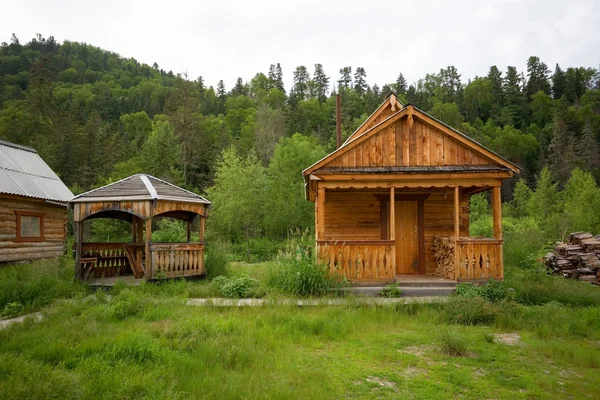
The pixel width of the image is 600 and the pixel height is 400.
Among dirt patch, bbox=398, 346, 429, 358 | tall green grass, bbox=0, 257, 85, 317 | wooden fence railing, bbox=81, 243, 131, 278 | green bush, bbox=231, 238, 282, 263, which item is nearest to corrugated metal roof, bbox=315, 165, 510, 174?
dirt patch, bbox=398, 346, 429, 358

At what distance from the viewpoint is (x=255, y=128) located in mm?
52469

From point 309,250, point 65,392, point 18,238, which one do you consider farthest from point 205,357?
point 18,238

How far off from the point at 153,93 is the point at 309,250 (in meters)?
75.8

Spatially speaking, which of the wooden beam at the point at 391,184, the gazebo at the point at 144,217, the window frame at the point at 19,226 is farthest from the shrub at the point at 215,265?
the window frame at the point at 19,226

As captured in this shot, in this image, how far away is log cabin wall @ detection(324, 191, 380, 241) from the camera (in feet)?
44.4

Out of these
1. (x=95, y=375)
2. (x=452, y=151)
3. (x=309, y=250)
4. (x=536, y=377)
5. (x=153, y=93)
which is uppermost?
(x=153, y=93)

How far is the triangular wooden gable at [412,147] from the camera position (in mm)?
11914

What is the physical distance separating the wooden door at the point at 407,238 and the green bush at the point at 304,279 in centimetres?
374

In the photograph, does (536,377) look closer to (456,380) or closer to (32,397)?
(456,380)

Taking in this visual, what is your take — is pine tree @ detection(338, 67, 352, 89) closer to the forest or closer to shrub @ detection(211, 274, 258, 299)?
the forest

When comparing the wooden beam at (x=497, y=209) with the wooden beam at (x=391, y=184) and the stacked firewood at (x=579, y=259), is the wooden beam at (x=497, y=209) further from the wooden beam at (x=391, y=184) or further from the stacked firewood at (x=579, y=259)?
the stacked firewood at (x=579, y=259)

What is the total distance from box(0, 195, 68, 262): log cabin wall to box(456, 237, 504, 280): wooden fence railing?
18.3 m

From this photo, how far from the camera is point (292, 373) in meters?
5.28

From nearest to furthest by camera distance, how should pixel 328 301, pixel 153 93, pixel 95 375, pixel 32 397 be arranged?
pixel 32 397
pixel 95 375
pixel 328 301
pixel 153 93
